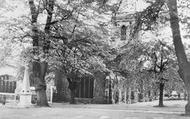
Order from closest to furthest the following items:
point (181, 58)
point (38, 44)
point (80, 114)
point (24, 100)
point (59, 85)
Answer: point (80, 114), point (181, 58), point (24, 100), point (38, 44), point (59, 85)

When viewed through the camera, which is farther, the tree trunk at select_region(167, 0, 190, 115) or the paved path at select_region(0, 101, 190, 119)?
the tree trunk at select_region(167, 0, 190, 115)

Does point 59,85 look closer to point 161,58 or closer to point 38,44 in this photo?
point 161,58

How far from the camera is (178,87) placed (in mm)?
30672

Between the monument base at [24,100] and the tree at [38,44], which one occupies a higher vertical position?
the tree at [38,44]

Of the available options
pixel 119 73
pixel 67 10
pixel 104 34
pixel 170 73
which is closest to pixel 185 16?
pixel 67 10

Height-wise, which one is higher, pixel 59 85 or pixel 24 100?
pixel 59 85

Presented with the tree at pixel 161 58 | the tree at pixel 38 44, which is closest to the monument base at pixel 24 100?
the tree at pixel 38 44

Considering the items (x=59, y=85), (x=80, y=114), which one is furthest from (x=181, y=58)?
(x=59, y=85)

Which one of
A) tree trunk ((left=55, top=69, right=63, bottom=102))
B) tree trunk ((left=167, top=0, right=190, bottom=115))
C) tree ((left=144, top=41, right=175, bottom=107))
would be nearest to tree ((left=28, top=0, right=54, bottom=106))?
tree trunk ((left=167, top=0, right=190, bottom=115))

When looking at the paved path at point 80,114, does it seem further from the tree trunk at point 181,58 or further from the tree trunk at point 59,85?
the tree trunk at point 59,85

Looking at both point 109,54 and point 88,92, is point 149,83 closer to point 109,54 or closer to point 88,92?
point 109,54

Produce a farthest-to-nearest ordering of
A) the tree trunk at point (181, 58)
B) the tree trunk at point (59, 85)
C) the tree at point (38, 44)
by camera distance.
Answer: the tree trunk at point (59, 85)
the tree at point (38, 44)
the tree trunk at point (181, 58)

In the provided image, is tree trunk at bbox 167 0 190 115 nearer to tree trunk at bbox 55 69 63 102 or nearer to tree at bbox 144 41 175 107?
tree at bbox 144 41 175 107

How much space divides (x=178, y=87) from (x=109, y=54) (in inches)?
274
